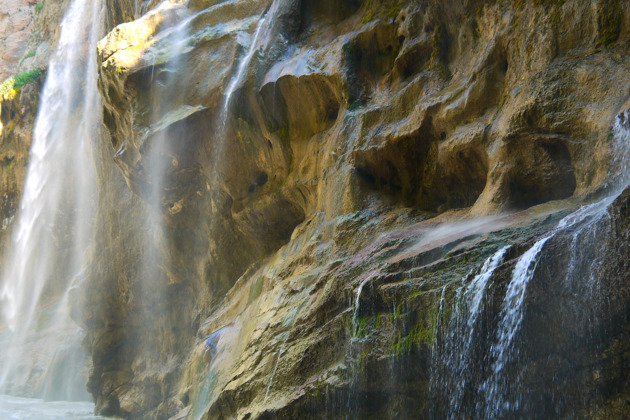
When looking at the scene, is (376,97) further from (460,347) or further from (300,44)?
(460,347)

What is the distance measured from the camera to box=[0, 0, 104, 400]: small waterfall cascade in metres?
20.3

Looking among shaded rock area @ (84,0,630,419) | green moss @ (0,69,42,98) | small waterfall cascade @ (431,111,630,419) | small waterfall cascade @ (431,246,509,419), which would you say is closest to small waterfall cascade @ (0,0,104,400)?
green moss @ (0,69,42,98)

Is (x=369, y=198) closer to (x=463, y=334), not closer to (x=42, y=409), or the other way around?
(x=463, y=334)

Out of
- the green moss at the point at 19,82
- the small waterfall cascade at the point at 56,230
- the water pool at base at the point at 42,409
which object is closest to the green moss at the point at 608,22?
the water pool at base at the point at 42,409

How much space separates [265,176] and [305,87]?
7.43 ft

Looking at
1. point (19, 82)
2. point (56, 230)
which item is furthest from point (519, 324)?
Answer: point (19, 82)

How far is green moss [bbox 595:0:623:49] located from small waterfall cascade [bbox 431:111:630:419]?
1.98m

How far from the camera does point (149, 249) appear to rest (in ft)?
49.7

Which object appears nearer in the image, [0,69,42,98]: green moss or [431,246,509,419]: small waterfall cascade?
[431,246,509,419]: small waterfall cascade

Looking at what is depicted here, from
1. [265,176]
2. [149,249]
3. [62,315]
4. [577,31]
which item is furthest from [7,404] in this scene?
[577,31]

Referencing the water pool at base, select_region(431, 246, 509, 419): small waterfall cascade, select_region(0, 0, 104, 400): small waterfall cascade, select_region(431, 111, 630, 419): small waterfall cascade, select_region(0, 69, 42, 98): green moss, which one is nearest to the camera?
select_region(431, 111, 630, 419): small waterfall cascade

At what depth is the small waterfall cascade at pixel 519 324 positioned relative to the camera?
4.34 m

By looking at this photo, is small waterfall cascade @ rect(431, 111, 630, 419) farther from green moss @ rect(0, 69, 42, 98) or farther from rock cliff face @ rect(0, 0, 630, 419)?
green moss @ rect(0, 69, 42, 98)

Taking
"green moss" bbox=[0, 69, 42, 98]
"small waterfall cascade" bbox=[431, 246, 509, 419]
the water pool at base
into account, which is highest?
"green moss" bbox=[0, 69, 42, 98]
